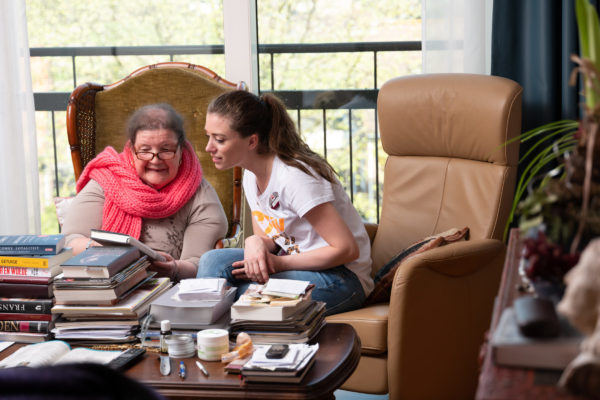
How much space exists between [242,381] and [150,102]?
1791 millimetres

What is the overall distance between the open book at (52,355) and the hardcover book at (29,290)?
0.18m

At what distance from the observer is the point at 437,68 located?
9.60 feet

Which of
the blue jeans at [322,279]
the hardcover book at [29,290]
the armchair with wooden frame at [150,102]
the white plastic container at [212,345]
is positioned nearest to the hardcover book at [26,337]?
the hardcover book at [29,290]

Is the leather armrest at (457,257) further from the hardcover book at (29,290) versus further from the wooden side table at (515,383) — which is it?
the wooden side table at (515,383)

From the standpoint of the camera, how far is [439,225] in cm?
261

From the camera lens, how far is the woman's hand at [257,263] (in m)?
2.18

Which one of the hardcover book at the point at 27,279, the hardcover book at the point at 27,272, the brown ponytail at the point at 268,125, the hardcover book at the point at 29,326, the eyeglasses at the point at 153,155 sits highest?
the brown ponytail at the point at 268,125

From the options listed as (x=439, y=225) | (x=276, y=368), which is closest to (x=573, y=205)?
(x=276, y=368)

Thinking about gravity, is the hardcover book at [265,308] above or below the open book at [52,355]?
above

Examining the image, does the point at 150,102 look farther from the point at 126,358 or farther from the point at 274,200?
the point at 126,358

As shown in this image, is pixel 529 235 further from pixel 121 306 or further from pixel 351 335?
pixel 121 306

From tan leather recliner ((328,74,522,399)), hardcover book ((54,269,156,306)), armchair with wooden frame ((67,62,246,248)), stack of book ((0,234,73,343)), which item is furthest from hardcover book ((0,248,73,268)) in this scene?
armchair with wooden frame ((67,62,246,248))

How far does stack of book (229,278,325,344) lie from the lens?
169cm

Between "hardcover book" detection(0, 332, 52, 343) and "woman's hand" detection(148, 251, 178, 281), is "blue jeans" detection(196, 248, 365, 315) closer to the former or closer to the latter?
"woman's hand" detection(148, 251, 178, 281)
